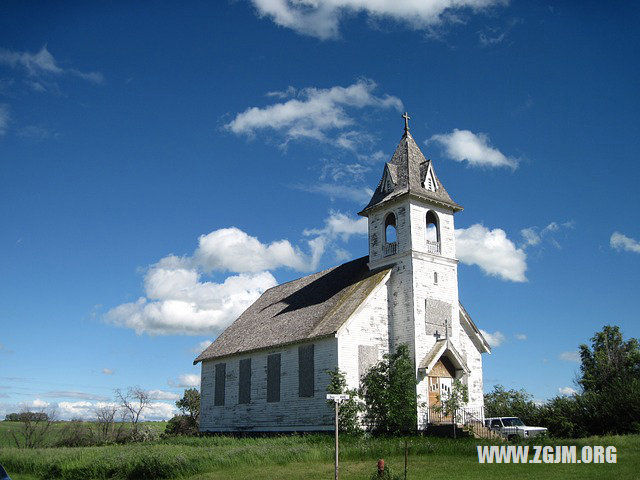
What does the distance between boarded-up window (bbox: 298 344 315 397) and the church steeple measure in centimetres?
875

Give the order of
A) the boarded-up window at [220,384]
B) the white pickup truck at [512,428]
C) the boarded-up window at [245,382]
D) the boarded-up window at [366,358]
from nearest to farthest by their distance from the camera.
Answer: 1. the white pickup truck at [512,428]
2. the boarded-up window at [366,358]
3. the boarded-up window at [245,382]
4. the boarded-up window at [220,384]

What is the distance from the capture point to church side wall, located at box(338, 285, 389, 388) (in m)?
28.8

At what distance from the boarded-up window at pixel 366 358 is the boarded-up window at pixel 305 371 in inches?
94.3

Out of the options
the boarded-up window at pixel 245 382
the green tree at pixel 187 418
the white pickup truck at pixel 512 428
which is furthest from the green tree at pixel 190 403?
the white pickup truck at pixel 512 428

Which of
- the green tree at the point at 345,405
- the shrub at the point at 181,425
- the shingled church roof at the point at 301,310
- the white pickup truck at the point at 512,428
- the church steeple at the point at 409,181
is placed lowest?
the shrub at the point at 181,425

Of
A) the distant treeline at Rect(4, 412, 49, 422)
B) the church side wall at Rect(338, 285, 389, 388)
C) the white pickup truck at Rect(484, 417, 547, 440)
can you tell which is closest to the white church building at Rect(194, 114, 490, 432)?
the church side wall at Rect(338, 285, 389, 388)

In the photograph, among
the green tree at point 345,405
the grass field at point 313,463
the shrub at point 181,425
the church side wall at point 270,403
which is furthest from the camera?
the shrub at point 181,425

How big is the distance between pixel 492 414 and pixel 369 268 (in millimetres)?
15780

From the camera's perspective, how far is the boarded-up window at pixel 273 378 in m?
32.2

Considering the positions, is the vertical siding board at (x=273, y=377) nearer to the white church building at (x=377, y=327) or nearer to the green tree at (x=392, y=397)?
the white church building at (x=377, y=327)

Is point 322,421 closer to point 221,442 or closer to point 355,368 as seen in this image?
point 355,368

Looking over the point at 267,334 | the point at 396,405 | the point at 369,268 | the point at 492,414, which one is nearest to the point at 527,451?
the point at 396,405

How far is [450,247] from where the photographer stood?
109ft

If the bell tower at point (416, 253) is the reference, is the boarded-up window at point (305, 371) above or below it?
below
